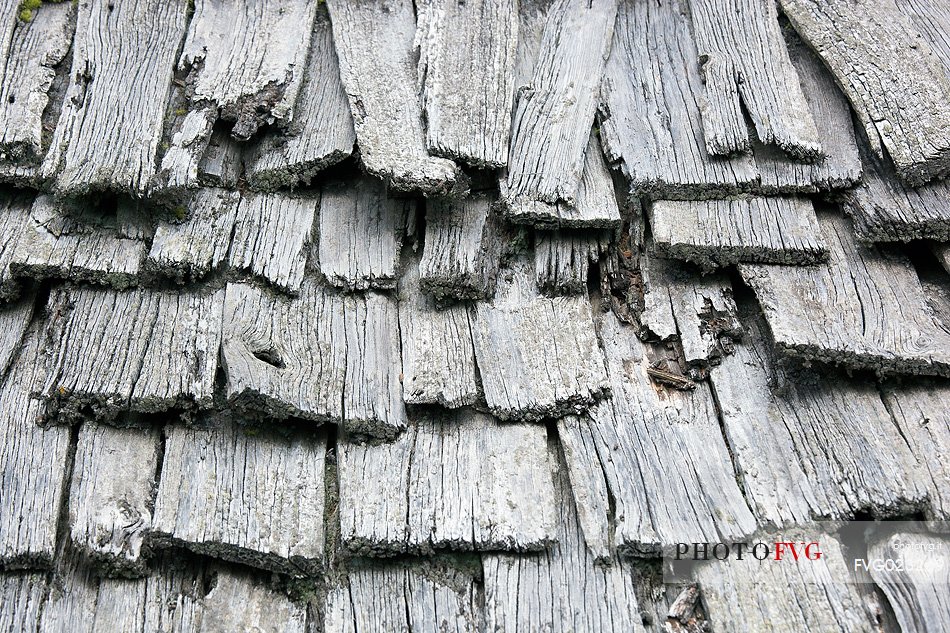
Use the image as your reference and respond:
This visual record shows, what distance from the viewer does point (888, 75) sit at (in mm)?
3623

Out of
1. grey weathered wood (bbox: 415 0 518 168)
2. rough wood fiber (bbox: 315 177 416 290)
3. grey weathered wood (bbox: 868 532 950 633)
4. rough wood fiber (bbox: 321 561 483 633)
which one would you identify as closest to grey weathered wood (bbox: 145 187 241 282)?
rough wood fiber (bbox: 315 177 416 290)

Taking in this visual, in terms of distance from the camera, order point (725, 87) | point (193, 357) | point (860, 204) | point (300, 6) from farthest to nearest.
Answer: point (300, 6) < point (725, 87) < point (860, 204) < point (193, 357)

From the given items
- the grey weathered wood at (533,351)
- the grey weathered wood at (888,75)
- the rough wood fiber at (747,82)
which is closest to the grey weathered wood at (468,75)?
the grey weathered wood at (533,351)

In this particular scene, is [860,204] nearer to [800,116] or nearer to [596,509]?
[800,116]

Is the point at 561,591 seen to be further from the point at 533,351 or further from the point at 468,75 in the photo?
the point at 468,75

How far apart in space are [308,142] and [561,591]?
2.21m

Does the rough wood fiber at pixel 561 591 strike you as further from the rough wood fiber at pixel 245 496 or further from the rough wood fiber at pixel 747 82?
the rough wood fiber at pixel 747 82

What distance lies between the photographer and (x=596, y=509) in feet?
9.81

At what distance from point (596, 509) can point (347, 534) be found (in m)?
0.95

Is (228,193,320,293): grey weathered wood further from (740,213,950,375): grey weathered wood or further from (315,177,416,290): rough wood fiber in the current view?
(740,213,950,375): grey weathered wood

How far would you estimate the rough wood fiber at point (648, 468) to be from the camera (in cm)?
289

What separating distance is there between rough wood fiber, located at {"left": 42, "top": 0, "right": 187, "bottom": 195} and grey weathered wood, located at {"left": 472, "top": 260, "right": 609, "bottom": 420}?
1615mm

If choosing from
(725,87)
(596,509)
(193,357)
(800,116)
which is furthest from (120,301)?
(800,116)

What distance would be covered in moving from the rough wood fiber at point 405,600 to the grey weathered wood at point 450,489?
12 centimetres
